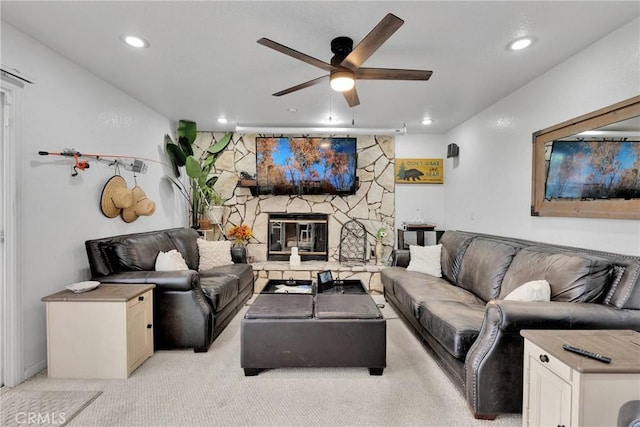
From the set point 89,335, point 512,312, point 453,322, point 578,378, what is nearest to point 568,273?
point 512,312

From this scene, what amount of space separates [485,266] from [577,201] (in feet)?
3.07

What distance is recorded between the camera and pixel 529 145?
315cm

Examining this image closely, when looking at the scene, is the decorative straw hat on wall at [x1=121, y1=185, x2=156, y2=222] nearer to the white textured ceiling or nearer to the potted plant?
the potted plant

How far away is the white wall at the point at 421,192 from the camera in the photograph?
5398mm

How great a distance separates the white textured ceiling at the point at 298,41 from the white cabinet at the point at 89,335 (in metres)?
1.84

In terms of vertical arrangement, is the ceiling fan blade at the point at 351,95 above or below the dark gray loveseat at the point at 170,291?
above

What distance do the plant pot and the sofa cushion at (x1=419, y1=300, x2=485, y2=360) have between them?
3649 mm

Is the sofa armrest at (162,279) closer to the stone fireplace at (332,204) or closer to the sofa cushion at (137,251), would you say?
the sofa cushion at (137,251)

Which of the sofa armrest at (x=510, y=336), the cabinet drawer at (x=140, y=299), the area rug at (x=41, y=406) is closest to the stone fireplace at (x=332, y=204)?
the cabinet drawer at (x=140, y=299)

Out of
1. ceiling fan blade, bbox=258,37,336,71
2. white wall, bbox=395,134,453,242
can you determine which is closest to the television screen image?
ceiling fan blade, bbox=258,37,336,71

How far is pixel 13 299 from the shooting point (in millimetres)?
2271

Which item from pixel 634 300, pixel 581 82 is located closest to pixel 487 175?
pixel 581 82

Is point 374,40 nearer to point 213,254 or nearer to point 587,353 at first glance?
point 587,353

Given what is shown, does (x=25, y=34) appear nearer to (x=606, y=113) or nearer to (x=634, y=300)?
(x=606, y=113)
